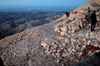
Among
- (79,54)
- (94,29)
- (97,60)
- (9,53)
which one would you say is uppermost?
(94,29)

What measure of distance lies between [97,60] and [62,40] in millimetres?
3231

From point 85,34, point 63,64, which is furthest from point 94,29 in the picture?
point 63,64

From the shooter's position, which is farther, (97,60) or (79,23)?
(79,23)

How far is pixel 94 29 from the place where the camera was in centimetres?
601

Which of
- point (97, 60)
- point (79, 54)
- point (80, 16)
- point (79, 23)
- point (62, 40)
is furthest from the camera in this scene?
point (80, 16)

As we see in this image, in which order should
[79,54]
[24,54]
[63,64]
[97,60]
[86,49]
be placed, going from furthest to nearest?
1. [24,54]
2. [86,49]
3. [79,54]
4. [63,64]
5. [97,60]

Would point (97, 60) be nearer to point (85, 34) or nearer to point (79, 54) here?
point (79, 54)

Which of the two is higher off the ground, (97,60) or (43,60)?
(97,60)

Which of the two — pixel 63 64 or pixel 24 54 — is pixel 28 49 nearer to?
pixel 24 54

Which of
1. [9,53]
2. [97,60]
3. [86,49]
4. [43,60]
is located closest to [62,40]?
[86,49]

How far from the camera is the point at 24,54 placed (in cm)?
505

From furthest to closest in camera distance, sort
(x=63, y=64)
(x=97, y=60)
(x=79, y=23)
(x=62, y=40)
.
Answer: (x=79, y=23), (x=62, y=40), (x=63, y=64), (x=97, y=60)

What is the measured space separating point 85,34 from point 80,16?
2660 mm

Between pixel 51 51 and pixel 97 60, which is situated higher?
pixel 97 60
